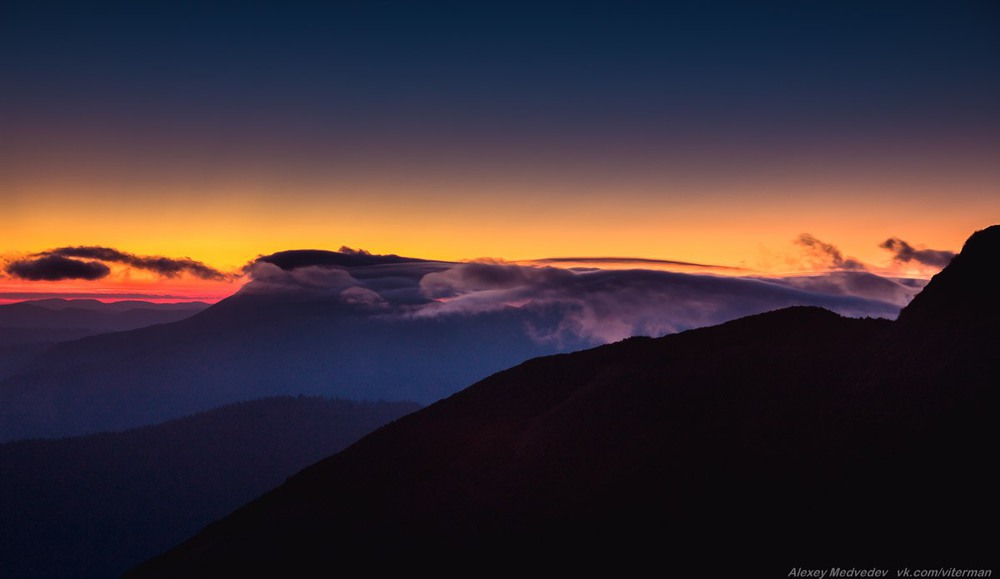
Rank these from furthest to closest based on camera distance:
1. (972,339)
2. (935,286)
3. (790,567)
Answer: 1. (935,286)
2. (972,339)
3. (790,567)

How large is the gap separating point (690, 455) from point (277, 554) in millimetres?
28403

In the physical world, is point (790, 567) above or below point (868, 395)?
below

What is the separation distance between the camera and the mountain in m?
33.2

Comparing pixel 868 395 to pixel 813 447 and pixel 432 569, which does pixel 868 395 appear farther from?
pixel 432 569

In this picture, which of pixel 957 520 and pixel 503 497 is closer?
pixel 957 520

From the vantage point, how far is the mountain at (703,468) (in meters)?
33.2

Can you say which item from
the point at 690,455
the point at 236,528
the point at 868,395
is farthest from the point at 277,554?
the point at 868,395

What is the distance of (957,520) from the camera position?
29766 mm

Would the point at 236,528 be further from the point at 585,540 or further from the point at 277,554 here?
the point at 585,540

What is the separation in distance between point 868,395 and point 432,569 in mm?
26286

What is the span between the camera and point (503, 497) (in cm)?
4816

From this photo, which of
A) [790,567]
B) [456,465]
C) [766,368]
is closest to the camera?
[790,567]

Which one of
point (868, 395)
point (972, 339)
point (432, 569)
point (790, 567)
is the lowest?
point (432, 569)

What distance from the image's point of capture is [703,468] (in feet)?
141
